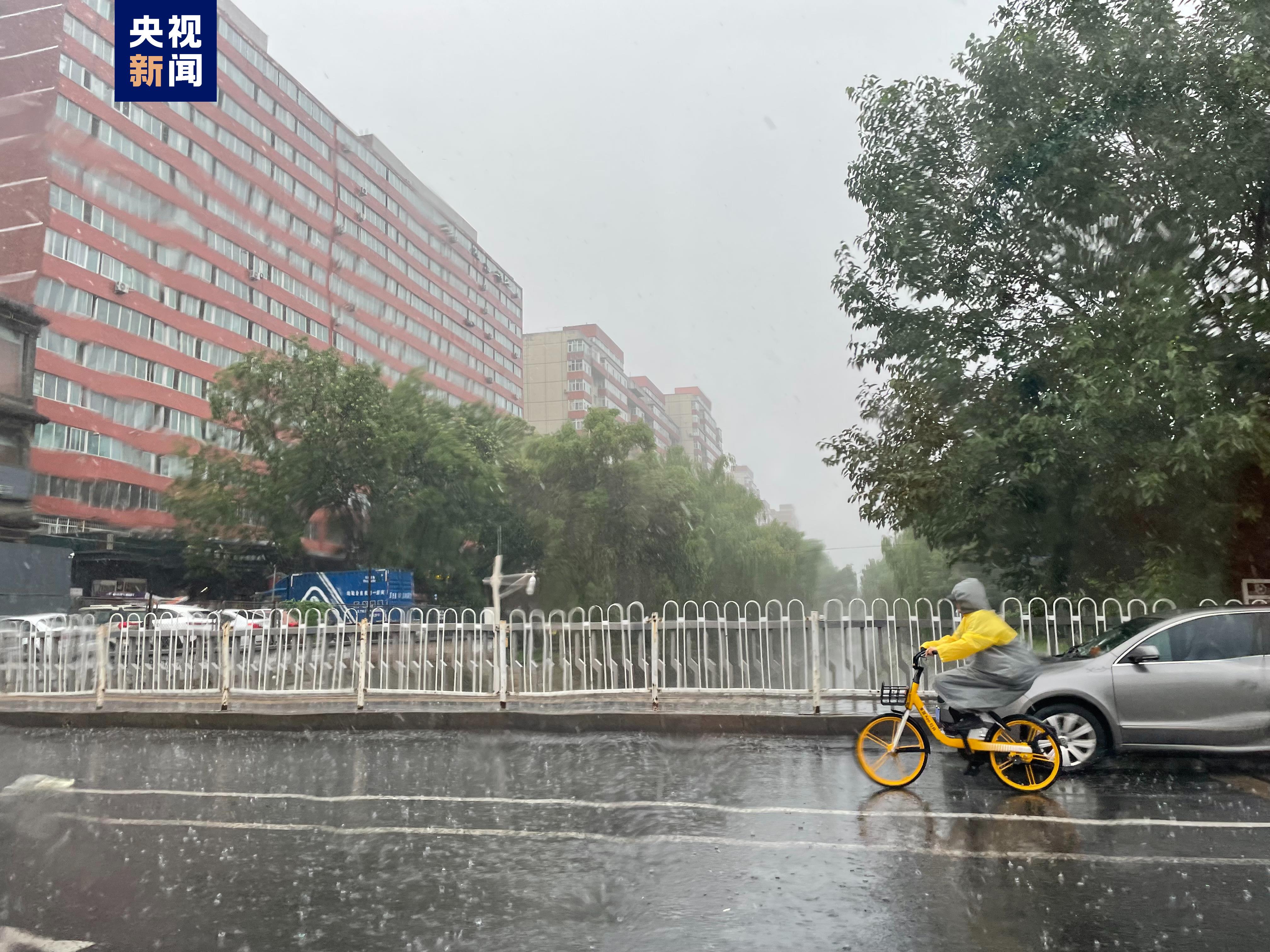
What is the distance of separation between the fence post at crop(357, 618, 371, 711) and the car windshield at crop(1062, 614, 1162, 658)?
7.77 meters

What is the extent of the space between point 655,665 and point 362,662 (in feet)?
12.0

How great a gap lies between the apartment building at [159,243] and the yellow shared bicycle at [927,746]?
35.7m

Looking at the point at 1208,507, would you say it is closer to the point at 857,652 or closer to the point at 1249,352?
the point at 1249,352

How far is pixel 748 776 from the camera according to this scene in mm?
7594

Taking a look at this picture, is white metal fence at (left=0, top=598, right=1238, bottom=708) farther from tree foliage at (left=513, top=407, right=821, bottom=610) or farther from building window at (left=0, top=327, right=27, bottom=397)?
tree foliage at (left=513, top=407, right=821, bottom=610)

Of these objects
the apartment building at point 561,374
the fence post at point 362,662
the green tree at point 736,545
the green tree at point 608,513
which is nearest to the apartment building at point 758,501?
the green tree at point 736,545

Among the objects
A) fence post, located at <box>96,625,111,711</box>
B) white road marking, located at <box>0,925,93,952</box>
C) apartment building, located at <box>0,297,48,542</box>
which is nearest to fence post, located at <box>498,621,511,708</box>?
fence post, located at <box>96,625,111,711</box>

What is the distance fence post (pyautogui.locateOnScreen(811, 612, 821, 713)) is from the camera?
10305mm

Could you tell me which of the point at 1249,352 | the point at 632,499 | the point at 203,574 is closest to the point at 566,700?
the point at 1249,352

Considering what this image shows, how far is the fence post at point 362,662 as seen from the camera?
11.7 m

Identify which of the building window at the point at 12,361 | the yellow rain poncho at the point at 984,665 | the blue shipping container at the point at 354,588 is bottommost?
the yellow rain poncho at the point at 984,665

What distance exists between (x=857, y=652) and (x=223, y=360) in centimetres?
4708

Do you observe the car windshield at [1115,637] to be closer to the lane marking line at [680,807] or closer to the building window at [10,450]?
the lane marking line at [680,807]

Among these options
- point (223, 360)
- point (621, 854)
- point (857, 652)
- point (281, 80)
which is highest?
point (281, 80)
